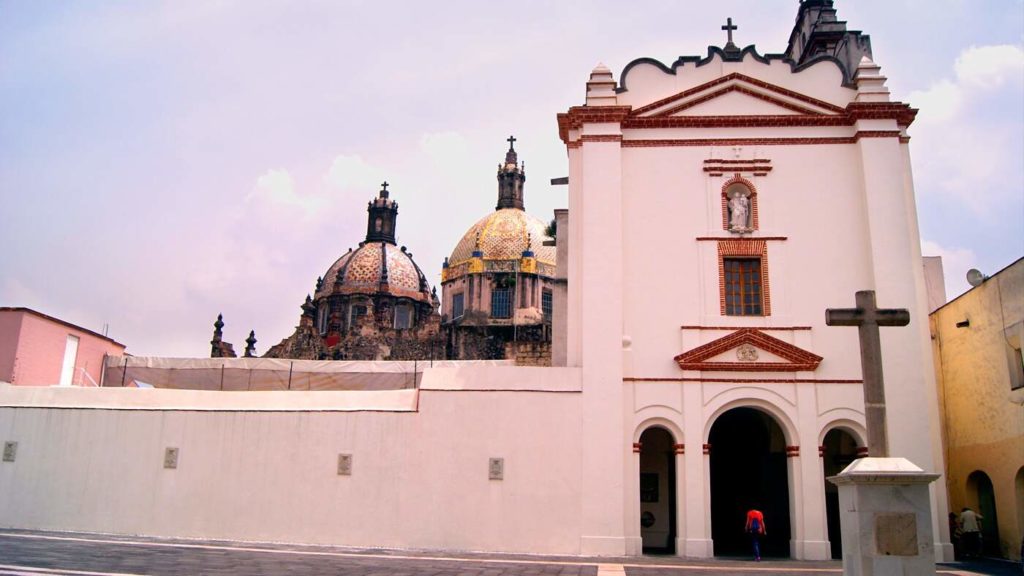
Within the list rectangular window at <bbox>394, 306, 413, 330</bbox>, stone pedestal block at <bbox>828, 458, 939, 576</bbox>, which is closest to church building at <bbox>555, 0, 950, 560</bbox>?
stone pedestal block at <bbox>828, 458, 939, 576</bbox>

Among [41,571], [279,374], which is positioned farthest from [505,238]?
[41,571]

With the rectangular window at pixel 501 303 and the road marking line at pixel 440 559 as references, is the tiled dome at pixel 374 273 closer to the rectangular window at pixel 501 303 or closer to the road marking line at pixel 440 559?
the rectangular window at pixel 501 303

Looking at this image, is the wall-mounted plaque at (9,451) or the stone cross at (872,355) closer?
the stone cross at (872,355)

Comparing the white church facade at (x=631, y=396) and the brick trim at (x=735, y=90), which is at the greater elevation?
the brick trim at (x=735, y=90)

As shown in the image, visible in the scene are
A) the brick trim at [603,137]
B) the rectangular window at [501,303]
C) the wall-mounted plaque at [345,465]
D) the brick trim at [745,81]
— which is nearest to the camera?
the wall-mounted plaque at [345,465]

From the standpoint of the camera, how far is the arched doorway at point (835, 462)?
2272 centimetres

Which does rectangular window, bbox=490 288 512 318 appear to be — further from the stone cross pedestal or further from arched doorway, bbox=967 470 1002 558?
the stone cross pedestal

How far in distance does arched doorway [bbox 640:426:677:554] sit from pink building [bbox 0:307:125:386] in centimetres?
1800

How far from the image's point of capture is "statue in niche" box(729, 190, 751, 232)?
74.2 feet

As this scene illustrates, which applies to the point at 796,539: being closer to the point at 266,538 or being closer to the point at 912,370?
the point at 912,370

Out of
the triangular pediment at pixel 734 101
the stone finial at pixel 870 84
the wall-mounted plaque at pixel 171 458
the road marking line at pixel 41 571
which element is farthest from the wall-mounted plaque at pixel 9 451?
the stone finial at pixel 870 84

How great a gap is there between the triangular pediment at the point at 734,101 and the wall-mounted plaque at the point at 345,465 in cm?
1155

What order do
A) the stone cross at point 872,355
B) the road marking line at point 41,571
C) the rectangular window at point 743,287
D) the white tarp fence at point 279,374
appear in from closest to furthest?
the stone cross at point 872,355
the road marking line at point 41,571
the rectangular window at point 743,287
the white tarp fence at point 279,374

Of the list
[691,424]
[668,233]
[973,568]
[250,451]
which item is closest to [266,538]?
[250,451]
